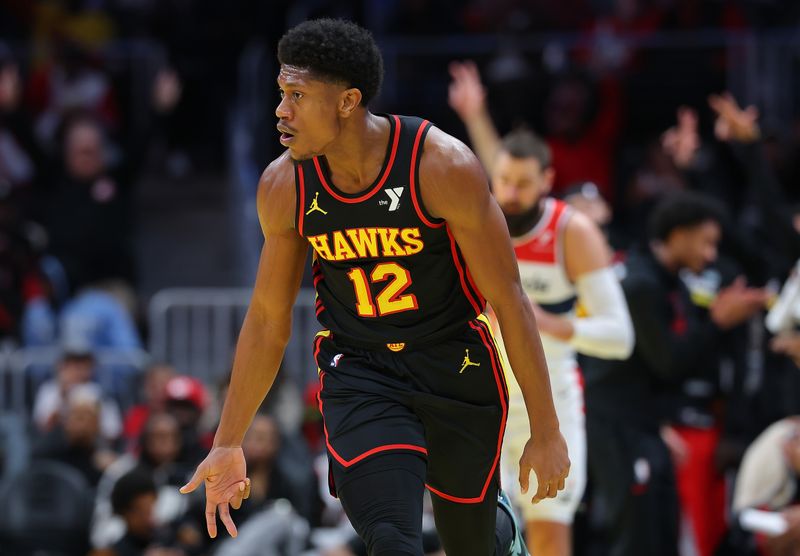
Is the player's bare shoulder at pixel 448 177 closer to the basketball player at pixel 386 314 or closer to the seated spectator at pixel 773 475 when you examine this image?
the basketball player at pixel 386 314

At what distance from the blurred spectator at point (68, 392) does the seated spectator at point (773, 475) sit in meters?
4.52

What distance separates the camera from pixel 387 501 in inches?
181

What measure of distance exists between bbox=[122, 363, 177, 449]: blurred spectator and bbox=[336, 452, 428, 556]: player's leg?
571 cm

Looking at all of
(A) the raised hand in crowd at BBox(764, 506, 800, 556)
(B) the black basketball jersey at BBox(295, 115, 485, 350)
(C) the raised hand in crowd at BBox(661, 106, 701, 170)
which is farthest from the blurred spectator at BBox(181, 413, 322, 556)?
(B) the black basketball jersey at BBox(295, 115, 485, 350)

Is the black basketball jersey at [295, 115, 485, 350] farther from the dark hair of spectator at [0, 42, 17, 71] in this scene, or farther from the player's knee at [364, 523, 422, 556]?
the dark hair of spectator at [0, 42, 17, 71]

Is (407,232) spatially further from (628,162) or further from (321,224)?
(628,162)

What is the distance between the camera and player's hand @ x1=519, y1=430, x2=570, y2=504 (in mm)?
4672

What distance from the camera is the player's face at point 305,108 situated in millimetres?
4535

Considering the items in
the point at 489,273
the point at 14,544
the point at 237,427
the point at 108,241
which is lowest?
the point at 14,544

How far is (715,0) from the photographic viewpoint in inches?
505

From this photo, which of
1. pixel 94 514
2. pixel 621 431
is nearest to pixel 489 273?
pixel 621 431

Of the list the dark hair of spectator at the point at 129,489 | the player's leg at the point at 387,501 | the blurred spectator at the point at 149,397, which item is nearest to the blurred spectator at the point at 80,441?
the blurred spectator at the point at 149,397

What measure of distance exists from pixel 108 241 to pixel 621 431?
19.0 ft

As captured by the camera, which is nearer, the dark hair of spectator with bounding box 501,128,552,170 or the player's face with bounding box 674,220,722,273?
the dark hair of spectator with bounding box 501,128,552,170
